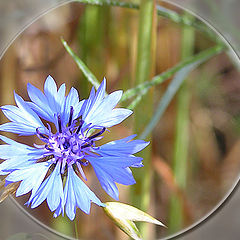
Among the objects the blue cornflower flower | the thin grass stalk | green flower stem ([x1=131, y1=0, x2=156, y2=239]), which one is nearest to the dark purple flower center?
the blue cornflower flower

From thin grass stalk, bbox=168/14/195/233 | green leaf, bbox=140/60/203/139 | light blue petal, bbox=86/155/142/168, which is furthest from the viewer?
thin grass stalk, bbox=168/14/195/233

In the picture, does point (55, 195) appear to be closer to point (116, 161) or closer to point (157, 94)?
point (116, 161)

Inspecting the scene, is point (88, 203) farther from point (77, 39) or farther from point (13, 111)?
point (77, 39)

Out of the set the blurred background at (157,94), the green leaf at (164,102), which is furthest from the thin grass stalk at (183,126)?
the green leaf at (164,102)

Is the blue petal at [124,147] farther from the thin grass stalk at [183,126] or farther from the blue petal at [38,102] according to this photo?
the thin grass stalk at [183,126]

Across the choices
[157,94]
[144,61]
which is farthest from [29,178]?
[157,94]

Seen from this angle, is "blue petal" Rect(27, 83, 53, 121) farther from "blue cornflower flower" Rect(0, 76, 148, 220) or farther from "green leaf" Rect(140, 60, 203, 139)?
"green leaf" Rect(140, 60, 203, 139)
